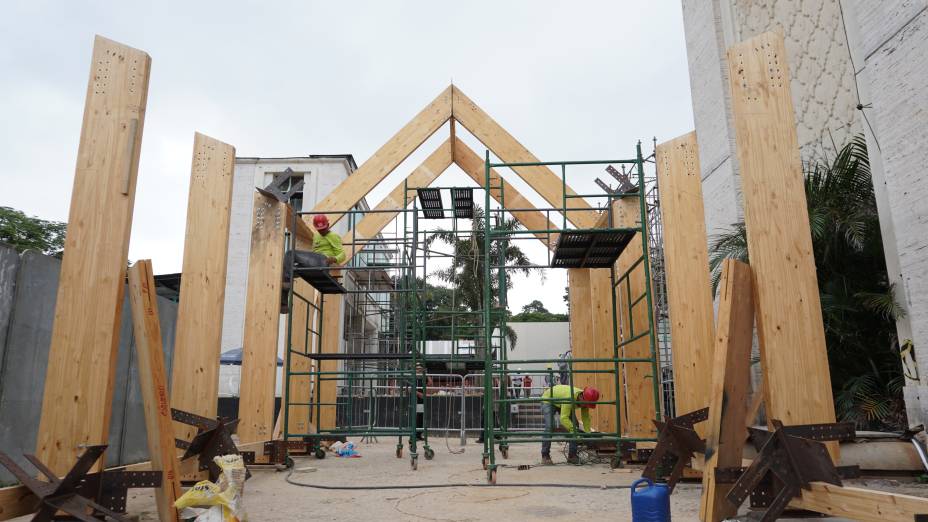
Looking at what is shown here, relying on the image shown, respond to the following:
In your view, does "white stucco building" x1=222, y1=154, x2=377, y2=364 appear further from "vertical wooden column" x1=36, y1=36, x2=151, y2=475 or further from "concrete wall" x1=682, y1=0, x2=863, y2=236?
"vertical wooden column" x1=36, y1=36, x2=151, y2=475

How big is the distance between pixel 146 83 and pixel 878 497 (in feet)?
16.9

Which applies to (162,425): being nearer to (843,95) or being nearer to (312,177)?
(843,95)

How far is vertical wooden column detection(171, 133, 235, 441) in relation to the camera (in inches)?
231

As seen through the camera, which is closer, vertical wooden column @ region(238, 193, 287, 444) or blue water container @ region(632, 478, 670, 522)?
blue water container @ region(632, 478, 670, 522)

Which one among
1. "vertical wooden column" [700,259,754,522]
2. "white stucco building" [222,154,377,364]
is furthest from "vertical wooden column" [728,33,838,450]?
"white stucco building" [222,154,377,364]

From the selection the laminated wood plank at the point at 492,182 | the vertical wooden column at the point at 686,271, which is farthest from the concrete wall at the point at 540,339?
the vertical wooden column at the point at 686,271

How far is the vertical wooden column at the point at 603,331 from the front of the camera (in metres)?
9.81

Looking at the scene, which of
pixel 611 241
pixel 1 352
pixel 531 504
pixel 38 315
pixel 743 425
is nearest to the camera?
pixel 743 425

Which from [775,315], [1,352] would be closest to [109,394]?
[1,352]

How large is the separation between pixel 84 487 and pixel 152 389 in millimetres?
692

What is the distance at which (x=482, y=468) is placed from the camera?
8.52 meters

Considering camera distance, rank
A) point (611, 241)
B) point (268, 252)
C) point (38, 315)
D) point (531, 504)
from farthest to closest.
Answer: point (268, 252)
point (611, 241)
point (38, 315)
point (531, 504)

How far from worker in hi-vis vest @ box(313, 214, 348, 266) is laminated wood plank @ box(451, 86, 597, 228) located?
2.85 m

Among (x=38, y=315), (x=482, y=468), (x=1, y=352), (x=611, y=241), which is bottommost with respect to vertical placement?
(x=482, y=468)
